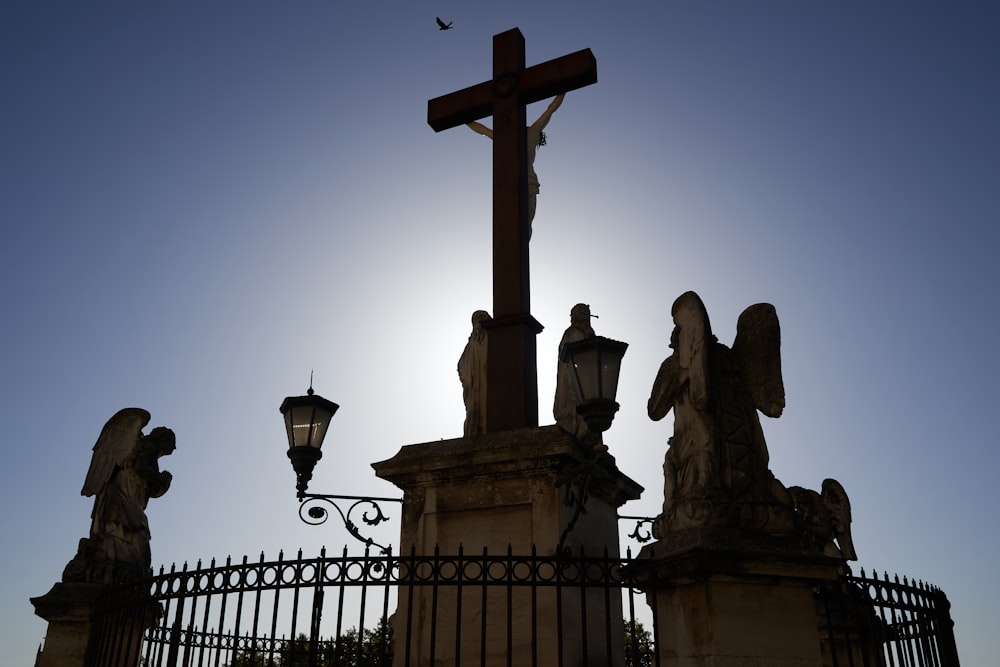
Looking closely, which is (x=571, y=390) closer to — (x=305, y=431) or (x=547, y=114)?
(x=305, y=431)

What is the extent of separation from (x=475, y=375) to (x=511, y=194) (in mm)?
2252

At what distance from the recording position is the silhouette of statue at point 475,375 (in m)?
8.78

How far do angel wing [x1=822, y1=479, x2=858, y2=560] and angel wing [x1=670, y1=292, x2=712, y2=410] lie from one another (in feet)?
25.6

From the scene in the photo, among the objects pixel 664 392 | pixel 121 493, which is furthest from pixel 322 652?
pixel 664 392

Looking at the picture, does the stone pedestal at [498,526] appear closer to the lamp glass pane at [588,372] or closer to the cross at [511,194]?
the cross at [511,194]

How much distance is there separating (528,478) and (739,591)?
2257mm

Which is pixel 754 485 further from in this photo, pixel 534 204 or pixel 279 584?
pixel 534 204

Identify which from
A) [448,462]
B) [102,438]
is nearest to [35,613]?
[102,438]

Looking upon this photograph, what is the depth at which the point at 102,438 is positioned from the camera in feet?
34.7

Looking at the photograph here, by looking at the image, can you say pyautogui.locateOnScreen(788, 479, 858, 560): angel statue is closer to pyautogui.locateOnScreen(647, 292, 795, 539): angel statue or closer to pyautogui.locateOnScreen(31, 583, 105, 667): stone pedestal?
pyautogui.locateOnScreen(647, 292, 795, 539): angel statue

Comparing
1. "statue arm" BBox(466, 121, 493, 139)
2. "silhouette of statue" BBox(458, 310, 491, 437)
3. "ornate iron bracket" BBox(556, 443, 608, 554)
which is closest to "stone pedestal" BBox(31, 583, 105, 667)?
"silhouette of statue" BBox(458, 310, 491, 437)

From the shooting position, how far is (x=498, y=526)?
7.57 meters

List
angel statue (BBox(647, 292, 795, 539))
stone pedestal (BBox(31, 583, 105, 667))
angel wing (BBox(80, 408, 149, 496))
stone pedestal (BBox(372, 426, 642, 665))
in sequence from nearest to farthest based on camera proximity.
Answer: angel statue (BBox(647, 292, 795, 539))
stone pedestal (BBox(372, 426, 642, 665))
stone pedestal (BBox(31, 583, 105, 667))
angel wing (BBox(80, 408, 149, 496))

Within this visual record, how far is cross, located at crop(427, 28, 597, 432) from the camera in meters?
8.54
